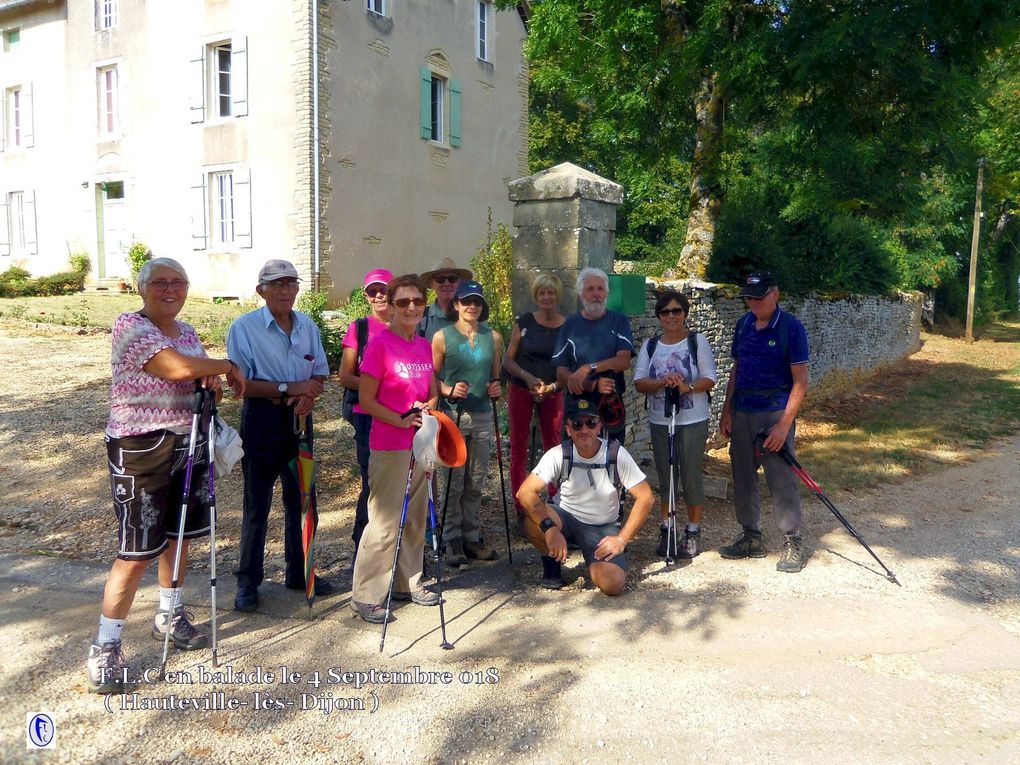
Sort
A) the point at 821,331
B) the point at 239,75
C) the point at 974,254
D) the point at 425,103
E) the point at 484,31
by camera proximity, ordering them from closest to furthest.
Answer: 1. the point at 821,331
2. the point at 239,75
3. the point at 425,103
4. the point at 484,31
5. the point at 974,254

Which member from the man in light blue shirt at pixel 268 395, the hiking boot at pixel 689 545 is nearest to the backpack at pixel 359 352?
the man in light blue shirt at pixel 268 395

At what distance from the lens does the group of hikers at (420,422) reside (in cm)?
356

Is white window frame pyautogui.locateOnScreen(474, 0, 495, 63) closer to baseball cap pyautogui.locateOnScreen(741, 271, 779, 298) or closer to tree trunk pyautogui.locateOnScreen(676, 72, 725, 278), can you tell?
tree trunk pyautogui.locateOnScreen(676, 72, 725, 278)

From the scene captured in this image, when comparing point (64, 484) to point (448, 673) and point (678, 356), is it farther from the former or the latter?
point (678, 356)

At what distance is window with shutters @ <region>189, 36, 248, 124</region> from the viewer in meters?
16.1

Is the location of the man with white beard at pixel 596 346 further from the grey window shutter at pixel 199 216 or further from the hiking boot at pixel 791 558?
the grey window shutter at pixel 199 216

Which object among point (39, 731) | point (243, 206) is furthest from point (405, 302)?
point (243, 206)

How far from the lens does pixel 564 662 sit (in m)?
3.84

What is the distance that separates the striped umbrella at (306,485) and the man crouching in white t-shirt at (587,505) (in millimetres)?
1198

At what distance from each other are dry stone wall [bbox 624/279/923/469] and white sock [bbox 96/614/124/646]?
15.7ft

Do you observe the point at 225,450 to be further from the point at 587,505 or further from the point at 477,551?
the point at 587,505

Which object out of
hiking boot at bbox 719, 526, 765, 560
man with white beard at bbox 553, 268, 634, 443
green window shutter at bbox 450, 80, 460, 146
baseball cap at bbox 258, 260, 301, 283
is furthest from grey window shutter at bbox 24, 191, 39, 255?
hiking boot at bbox 719, 526, 765, 560

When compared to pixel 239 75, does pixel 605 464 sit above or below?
below

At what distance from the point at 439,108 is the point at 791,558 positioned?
1578 centimetres
